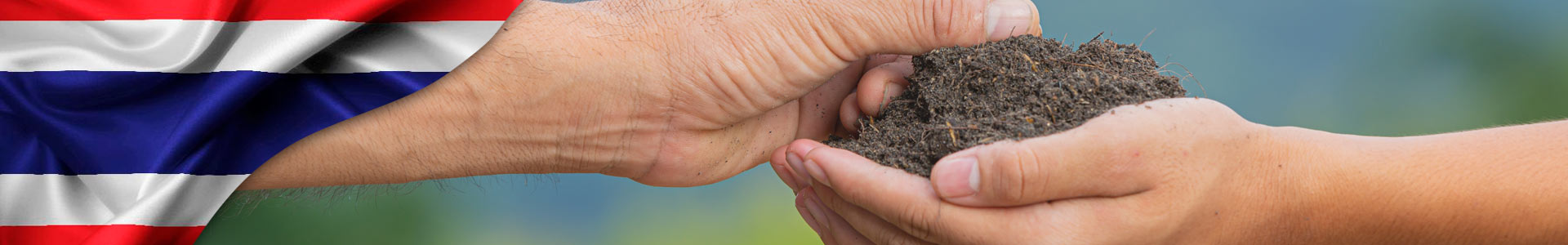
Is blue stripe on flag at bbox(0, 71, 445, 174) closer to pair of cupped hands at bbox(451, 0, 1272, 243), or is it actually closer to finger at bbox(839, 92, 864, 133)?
pair of cupped hands at bbox(451, 0, 1272, 243)

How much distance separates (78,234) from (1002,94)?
6.14 ft

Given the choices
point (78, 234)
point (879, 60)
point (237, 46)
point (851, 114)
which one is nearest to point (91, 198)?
point (78, 234)

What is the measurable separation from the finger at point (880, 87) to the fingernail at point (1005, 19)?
0.75 ft

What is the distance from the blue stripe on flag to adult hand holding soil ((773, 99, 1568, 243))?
1.06 m

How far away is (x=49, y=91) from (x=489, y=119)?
0.81 metres

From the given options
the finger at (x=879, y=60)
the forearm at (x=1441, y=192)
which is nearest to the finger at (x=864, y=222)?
the finger at (x=879, y=60)

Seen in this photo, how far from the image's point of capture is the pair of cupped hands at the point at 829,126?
1.58 meters

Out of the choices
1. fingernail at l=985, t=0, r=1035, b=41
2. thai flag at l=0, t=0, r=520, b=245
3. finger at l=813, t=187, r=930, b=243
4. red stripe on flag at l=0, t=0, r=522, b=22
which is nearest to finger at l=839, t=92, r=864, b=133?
fingernail at l=985, t=0, r=1035, b=41

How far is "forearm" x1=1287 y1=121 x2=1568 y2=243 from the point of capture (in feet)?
5.60

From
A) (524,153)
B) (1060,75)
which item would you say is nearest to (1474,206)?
(1060,75)

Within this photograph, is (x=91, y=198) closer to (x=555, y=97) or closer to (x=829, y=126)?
(x=555, y=97)

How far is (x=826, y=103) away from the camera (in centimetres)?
257

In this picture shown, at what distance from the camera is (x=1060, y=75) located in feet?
6.09

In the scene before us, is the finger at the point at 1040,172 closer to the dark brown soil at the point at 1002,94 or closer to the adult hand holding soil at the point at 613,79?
the dark brown soil at the point at 1002,94
